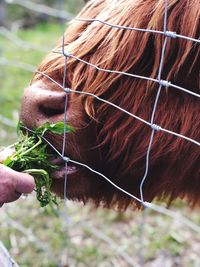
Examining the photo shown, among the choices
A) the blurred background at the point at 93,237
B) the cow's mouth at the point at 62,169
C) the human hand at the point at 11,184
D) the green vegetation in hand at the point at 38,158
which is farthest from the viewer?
the blurred background at the point at 93,237

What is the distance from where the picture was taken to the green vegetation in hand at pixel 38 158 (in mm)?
1613

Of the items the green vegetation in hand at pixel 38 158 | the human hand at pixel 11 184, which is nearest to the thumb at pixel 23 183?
the human hand at pixel 11 184

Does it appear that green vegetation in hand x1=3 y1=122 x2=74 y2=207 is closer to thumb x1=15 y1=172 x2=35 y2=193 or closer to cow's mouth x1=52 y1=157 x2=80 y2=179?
cow's mouth x1=52 y1=157 x2=80 y2=179

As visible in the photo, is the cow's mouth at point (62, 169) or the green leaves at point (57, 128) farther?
the cow's mouth at point (62, 169)

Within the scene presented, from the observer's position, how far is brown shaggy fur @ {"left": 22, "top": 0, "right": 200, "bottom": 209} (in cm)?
170

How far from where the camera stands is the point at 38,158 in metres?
1.66

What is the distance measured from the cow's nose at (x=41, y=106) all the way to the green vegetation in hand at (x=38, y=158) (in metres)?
0.04

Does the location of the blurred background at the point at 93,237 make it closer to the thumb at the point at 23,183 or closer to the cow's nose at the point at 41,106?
the cow's nose at the point at 41,106

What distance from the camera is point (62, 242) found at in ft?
9.96

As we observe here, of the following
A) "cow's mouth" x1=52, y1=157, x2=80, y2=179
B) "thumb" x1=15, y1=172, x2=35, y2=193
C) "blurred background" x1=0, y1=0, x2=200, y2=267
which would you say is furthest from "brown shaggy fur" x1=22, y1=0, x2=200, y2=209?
"blurred background" x1=0, y1=0, x2=200, y2=267

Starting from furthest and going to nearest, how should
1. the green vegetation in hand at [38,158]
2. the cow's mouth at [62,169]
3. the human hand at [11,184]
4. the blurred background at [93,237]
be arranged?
1. the blurred background at [93,237]
2. the cow's mouth at [62,169]
3. the green vegetation in hand at [38,158]
4. the human hand at [11,184]

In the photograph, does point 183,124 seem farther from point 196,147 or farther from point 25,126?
point 25,126

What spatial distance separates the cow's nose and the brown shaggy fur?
42mm

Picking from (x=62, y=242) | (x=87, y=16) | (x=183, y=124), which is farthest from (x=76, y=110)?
(x=62, y=242)
